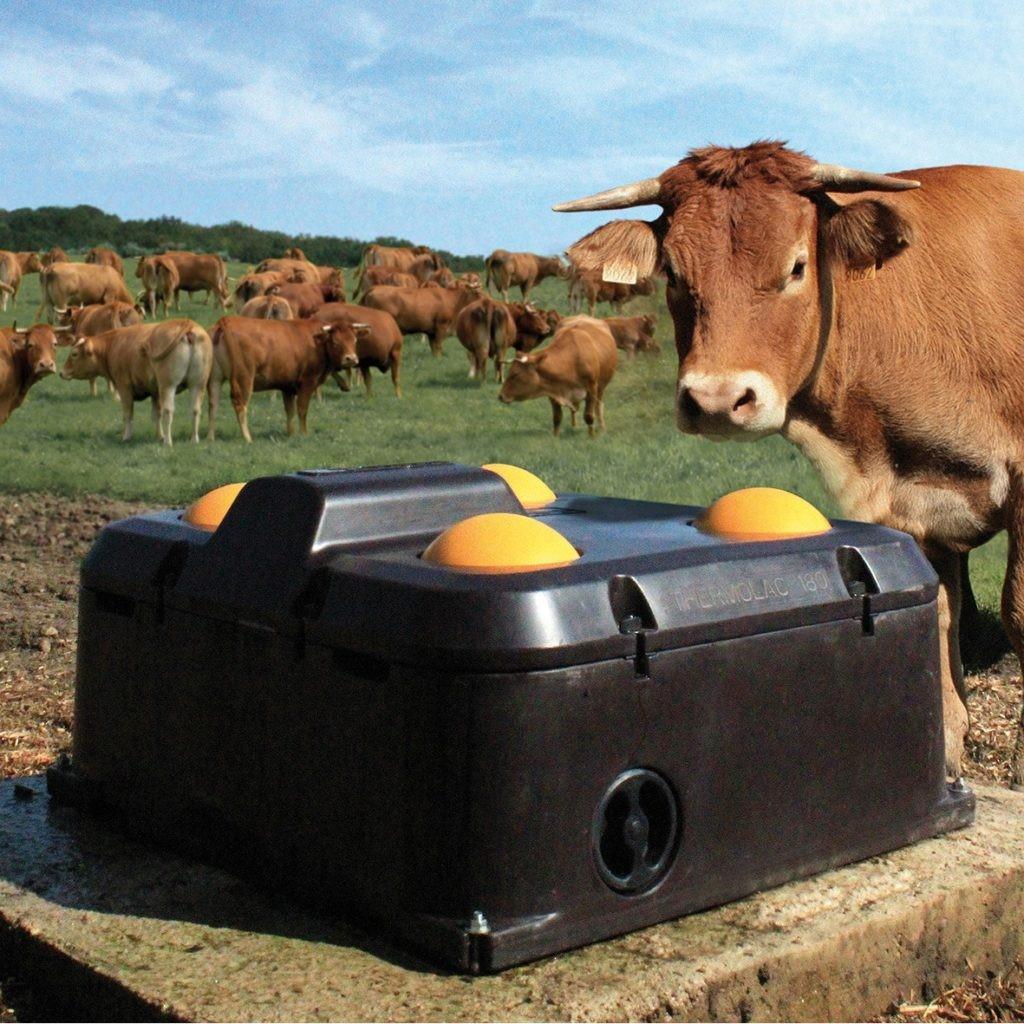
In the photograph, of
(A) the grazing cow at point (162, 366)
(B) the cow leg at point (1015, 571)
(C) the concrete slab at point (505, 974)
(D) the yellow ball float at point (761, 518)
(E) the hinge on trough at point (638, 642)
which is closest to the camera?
(C) the concrete slab at point (505, 974)

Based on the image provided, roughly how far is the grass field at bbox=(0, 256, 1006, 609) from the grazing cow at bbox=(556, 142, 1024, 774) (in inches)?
17.9

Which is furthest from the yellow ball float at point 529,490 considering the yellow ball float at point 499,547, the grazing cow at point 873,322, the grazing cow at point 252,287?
the grazing cow at point 252,287

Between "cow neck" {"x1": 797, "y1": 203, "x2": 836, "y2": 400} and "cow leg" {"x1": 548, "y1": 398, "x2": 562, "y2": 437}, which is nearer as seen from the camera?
"cow neck" {"x1": 797, "y1": 203, "x2": 836, "y2": 400}

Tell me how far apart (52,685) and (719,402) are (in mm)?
3020

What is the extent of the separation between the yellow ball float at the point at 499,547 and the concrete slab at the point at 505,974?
730 millimetres

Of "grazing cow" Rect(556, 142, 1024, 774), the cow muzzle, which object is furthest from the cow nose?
"grazing cow" Rect(556, 142, 1024, 774)

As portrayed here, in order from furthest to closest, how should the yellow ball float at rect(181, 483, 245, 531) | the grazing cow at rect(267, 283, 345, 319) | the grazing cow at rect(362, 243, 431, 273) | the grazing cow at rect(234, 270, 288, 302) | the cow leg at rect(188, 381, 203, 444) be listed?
1. the grazing cow at rect(362, 243, 431, 273)
2. the grazing cow at rect(234, 270, 288, 302)
3. the grazing cow at rect(267, 283, 345, 319)
4. the cow leg at rect(188, 381, 203, 444)
5. the yellow ball float at rect(181, 483, 245, 531)

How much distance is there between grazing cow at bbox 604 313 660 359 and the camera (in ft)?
95.8

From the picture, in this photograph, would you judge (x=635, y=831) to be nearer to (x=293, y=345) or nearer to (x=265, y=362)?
(x=265, y=362)

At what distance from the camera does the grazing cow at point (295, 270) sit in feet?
135

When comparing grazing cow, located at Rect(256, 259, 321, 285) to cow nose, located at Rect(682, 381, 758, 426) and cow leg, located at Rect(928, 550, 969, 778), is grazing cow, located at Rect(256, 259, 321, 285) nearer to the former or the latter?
cow leg, located at Rect(928, 550, 969, 778)

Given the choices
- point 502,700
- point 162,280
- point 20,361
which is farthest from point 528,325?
point 502,700

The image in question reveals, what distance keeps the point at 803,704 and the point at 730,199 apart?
2.31 meters

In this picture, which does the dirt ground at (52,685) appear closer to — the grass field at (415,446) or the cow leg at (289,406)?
the grass field at (415,446)
